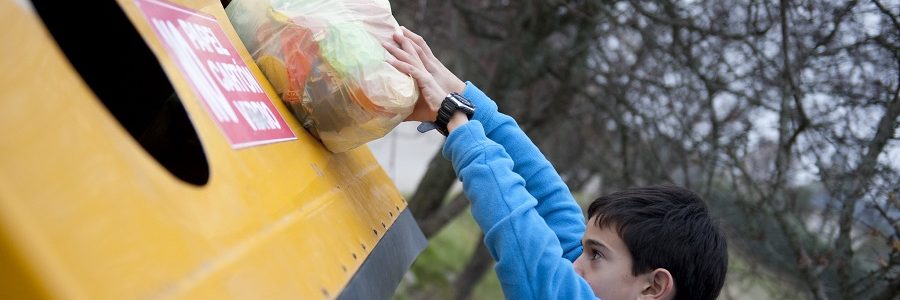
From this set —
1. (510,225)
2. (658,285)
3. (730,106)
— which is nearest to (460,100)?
(510,225)

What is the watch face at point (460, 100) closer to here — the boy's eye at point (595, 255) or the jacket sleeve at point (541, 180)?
the jacket sleeve at point (541, 180)

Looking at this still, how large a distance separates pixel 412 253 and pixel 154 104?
37.7 inches

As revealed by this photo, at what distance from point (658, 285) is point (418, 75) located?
2.49 feet

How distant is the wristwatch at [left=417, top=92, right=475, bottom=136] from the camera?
6.97 ft

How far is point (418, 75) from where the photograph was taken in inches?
81.5

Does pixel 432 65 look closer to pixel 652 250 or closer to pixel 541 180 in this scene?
pixel 541 180

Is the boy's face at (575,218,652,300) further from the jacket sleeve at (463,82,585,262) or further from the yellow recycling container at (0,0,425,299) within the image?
the yellow recycling container at (0,0,425,299)

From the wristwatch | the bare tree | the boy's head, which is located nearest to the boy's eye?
the boy's head

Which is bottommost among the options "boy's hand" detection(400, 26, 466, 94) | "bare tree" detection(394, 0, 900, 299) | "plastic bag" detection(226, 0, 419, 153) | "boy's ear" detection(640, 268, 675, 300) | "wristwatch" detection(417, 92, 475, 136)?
"bare tree" detection(394, 0, 900, 299)

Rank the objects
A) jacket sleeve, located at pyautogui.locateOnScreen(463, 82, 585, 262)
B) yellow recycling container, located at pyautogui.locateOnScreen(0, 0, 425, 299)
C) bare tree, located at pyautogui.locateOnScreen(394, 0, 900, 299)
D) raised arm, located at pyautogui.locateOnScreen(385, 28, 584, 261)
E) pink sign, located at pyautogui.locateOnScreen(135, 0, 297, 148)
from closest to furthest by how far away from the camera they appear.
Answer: yellow recycling container, located at pyautogui.locateOnScreen(0, 0, 425, 299), pink sign, located at pyautogui.locateOnScreen(135, 0, 297, 148), raised arm, located at pyautogui.locateOnScreen(385, 28, 584, 261), jacket sleeve, located at pyautogui.locateOnScreen(463, 82, 585, 262), bare tree, located at pyautogui.locateOnScreen(394, 0, 900, 299)

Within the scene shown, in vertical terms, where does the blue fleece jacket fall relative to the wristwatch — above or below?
below

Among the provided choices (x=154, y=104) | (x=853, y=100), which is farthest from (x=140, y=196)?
(x=853, y=100)

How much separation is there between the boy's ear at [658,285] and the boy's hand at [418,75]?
0.65 meters

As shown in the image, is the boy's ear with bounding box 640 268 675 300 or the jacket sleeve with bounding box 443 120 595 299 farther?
the boy's ear with bounding box 640 268 675 300
